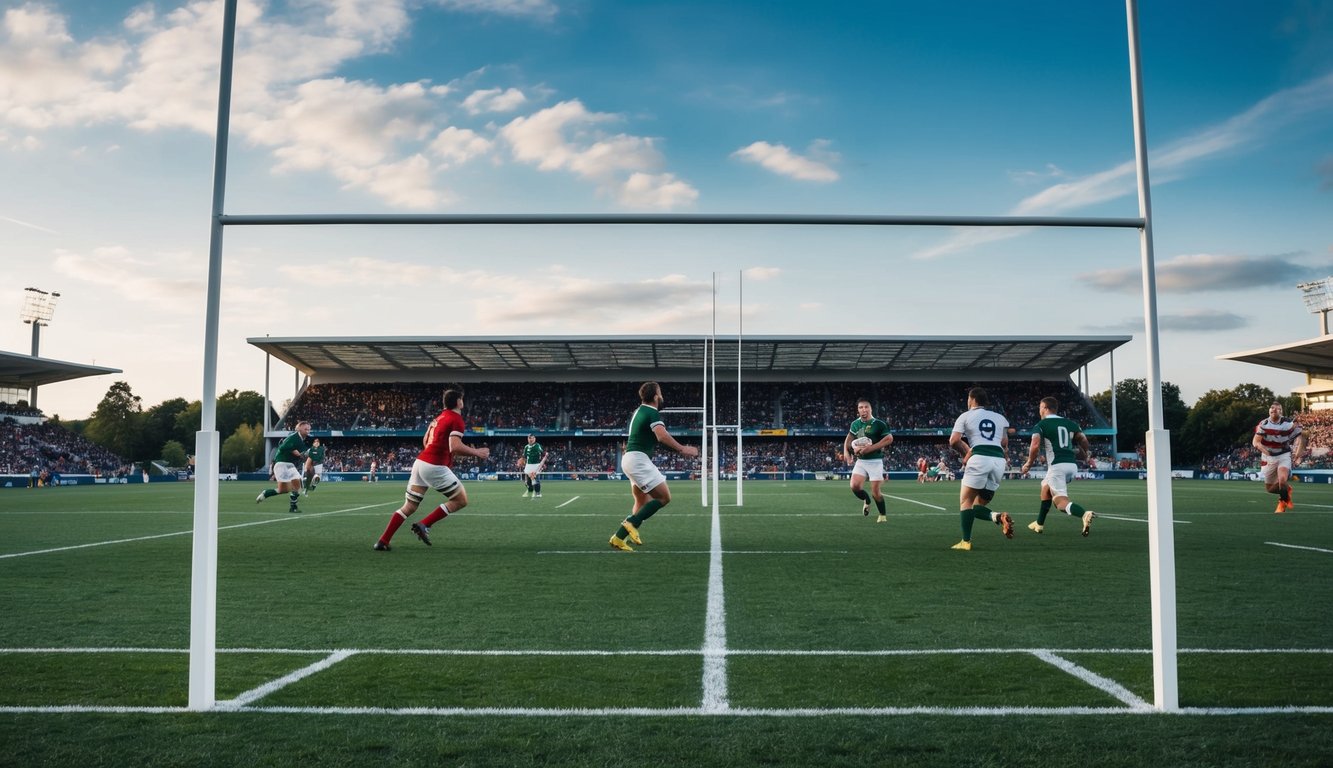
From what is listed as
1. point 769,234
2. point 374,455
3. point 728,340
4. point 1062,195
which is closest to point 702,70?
point 769,234

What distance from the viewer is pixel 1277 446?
705 inches

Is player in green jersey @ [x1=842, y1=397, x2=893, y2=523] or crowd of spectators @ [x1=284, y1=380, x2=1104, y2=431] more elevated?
crowd of spectators @ [x1=284, y1=380, x2=1104, y2=431]

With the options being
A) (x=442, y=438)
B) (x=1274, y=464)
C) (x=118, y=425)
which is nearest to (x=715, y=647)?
(x=442, y=438)

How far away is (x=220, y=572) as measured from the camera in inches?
368

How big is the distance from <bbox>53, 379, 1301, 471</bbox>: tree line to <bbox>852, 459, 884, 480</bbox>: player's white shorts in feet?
258

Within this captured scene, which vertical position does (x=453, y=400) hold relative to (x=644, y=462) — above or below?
above

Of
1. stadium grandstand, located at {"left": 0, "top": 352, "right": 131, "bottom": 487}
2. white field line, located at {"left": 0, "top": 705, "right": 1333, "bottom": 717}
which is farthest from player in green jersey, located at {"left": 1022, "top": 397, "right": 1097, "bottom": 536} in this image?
stadium grandstand, located at {"left": 0, "top": 352, "right": 131, "bottom": 487}

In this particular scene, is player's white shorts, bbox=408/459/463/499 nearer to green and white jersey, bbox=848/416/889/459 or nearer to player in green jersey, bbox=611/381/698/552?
player in green jersey, bbox=611/381/698/552

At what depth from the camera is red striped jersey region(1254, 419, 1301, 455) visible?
57.6 ft

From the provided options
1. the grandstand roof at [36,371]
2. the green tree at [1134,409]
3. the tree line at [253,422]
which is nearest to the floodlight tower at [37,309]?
the grandstand roof at [36,371]

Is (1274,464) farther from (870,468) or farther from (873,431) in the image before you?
(873,431)

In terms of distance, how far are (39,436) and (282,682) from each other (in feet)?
205

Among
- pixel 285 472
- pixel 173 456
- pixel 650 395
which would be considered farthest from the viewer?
pixel 173 456

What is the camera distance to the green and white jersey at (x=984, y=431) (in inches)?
453
